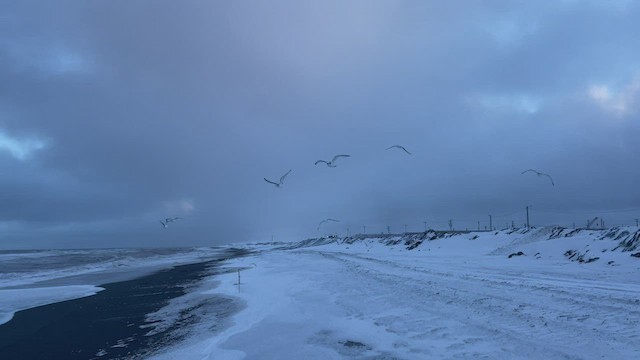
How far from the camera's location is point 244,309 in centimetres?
A: 1845

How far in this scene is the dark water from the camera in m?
12.8

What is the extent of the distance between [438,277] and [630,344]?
13.2 meters

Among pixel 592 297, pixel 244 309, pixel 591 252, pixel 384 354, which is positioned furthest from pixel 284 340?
pixel 591 252

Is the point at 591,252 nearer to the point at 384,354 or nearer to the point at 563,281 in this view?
the point at 563,281

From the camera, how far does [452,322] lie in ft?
38.7

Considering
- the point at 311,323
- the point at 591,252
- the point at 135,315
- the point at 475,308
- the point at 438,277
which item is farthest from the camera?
the point at 591,252

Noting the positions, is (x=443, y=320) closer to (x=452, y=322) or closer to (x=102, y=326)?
(x=452, y=322)

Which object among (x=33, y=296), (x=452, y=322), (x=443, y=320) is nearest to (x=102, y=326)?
(x=443, y=320)

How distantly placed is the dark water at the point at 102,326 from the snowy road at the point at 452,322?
1.71m

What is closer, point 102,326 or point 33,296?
point 102,326

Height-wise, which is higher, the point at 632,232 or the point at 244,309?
the point at 632,232

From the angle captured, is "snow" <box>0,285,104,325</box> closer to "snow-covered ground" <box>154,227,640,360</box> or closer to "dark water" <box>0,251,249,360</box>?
"dark water" <box>0,251,249,360</box>

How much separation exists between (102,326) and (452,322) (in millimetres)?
12699

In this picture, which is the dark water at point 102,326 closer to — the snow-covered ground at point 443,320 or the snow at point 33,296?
the snow at point 33,296
